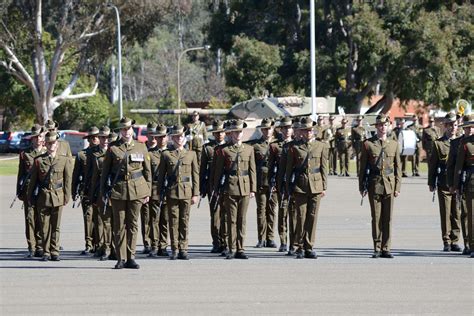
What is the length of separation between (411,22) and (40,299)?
4529cm

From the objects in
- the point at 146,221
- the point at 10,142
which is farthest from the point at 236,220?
the point at 10,142

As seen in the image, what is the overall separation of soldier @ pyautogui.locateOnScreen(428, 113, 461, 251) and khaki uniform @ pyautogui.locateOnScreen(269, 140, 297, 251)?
2.02 m

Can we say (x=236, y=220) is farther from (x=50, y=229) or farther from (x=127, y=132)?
(x=50, y=229)

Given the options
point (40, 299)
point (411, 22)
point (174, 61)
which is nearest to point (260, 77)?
point (411, 22)

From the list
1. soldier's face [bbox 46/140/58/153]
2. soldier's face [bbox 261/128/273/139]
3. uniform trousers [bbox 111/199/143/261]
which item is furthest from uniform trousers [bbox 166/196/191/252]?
soldier's face [bbox 261/128/273/139]

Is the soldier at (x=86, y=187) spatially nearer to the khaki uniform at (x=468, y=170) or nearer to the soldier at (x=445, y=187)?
the soldier at (x=445, y=187)

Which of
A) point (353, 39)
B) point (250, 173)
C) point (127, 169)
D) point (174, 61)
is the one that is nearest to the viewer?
point (127, 169)

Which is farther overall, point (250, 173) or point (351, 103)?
point (351, 103)

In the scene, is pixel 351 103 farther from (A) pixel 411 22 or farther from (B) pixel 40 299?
(B) pixel 40 299

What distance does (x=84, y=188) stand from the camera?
16.4 m

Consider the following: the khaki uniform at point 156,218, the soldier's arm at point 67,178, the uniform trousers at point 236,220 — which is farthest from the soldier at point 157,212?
the soldier's arm at point 67,178

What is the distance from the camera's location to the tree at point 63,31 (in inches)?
2334

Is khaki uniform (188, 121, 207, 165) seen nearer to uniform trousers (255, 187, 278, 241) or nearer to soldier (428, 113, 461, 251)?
uniform trousers (255, 187, 278, 241)

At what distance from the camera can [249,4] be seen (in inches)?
2331
